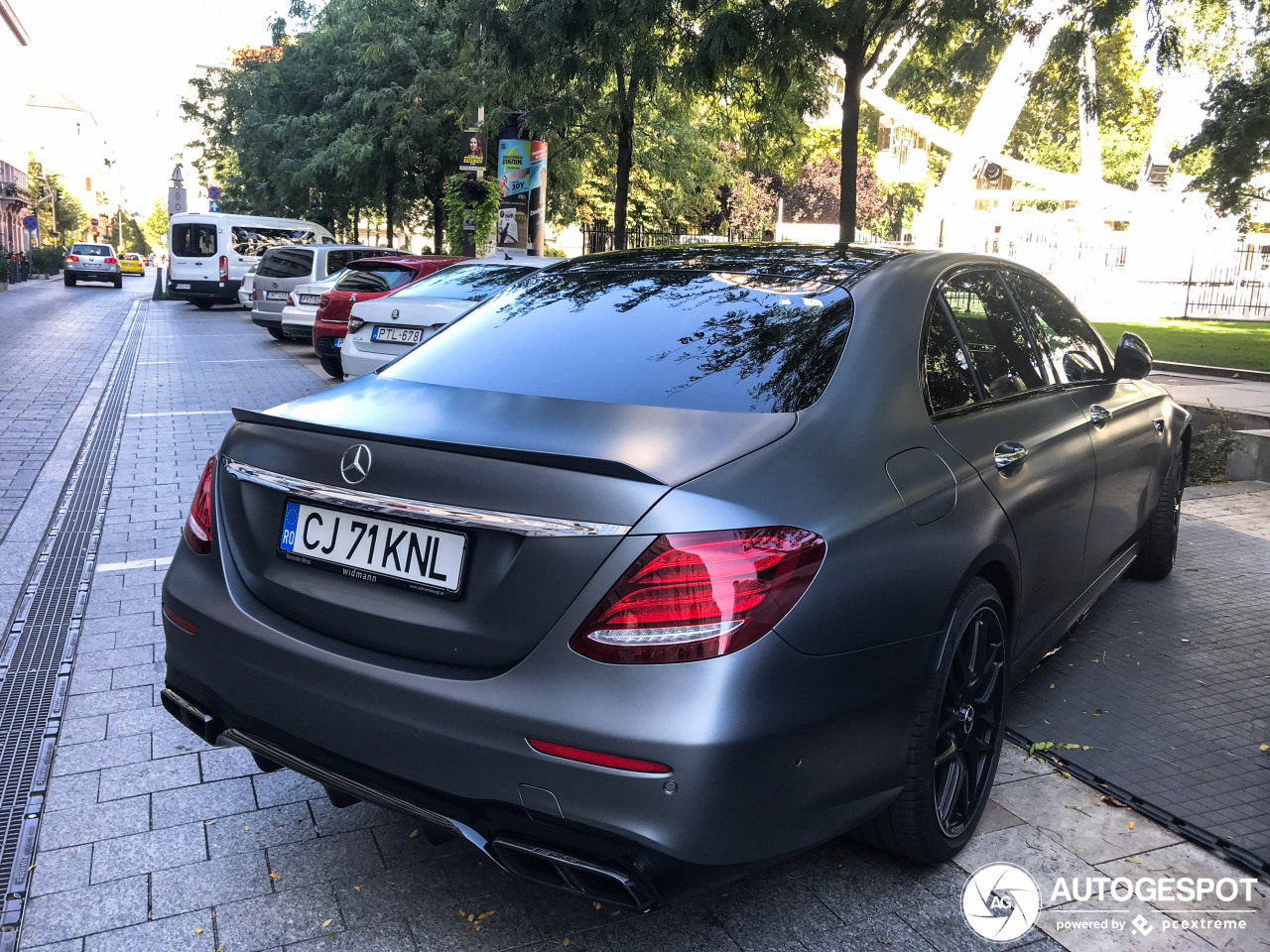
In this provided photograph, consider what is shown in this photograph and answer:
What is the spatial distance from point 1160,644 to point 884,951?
2.70 meters

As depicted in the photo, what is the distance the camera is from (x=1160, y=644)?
182 inches

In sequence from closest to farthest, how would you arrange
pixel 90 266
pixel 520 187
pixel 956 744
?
pixel 956 744 → pixel 520 187 → pixel 90 266

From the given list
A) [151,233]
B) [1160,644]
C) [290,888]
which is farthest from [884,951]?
[151,233]

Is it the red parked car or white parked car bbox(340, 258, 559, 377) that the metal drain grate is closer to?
white parked car bbox(340, 258, 559, 377)

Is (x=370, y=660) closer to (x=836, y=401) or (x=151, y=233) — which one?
(x=836, y=401)

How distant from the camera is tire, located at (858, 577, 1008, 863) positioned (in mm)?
2596

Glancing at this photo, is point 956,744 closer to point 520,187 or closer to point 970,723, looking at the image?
point 970,723

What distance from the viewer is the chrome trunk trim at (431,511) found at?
2.14m

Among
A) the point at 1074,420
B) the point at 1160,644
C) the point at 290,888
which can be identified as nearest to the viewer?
the point at 290,888

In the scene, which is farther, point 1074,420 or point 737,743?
point 1074,420

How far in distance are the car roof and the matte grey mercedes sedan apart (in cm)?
3

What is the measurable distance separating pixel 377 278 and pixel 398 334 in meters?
3.83

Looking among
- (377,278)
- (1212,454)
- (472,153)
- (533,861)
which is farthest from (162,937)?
(472,153)

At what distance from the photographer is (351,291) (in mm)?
12898
